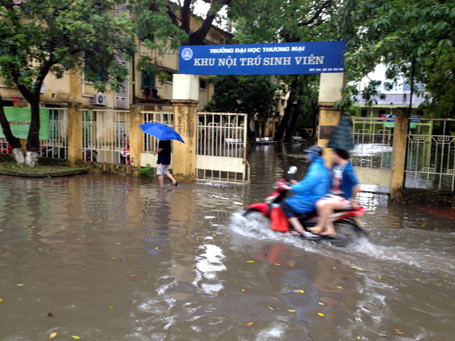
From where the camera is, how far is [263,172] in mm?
15211

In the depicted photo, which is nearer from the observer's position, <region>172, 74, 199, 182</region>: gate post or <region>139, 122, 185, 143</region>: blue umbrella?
<region>139, 122, 185, 143</region>: blue umbrella

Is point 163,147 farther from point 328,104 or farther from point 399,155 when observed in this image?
point 399,155

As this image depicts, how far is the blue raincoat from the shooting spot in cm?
560

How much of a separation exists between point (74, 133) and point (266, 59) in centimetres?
722

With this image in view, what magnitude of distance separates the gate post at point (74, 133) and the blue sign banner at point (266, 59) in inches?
174

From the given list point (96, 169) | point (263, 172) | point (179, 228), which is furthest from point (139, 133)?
point (179, 228)

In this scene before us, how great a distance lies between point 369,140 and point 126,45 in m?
8.30

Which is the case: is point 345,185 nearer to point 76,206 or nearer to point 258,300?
point 258,300

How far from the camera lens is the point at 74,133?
44.0ft

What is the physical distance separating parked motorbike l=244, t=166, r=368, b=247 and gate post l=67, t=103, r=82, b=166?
924 centimetres

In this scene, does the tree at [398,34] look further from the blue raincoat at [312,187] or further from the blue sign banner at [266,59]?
the blue raincoat at [312,187]

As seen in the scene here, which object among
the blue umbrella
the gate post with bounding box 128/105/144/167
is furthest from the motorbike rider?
the gate post with bounding box 128/105/144/167

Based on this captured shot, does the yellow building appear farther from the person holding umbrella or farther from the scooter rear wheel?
the scooter rear wheel

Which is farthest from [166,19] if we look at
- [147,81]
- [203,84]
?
[203,84]
